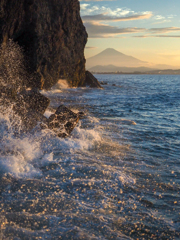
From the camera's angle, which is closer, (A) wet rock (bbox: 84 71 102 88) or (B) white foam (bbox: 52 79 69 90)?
(B) white foam (bbox: 52 79 69 90)

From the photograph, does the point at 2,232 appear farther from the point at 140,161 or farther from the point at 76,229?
the point at 140,161

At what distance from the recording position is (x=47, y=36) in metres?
29.1

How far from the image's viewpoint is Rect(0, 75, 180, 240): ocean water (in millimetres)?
4660

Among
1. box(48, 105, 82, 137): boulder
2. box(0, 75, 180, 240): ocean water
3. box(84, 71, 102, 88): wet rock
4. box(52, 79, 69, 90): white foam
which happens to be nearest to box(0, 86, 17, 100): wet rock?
box(0, 75, 180, 240): ocean water

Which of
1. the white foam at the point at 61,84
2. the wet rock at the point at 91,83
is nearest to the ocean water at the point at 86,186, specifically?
the white foam at the point at 61,84

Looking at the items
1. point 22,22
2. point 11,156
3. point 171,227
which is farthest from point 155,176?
point 22,22

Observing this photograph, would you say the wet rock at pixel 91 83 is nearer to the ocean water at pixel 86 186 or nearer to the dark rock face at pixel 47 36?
the dark rock face at pixel 47 36

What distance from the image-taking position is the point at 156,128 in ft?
46.1

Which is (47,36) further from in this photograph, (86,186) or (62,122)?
(86,186)

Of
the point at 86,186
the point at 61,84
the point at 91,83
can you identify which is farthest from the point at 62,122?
the point at 91,83

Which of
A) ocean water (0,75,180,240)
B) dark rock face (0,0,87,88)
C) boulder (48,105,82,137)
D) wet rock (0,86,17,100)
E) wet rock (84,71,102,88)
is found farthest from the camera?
wet rock (84,71,102,88)

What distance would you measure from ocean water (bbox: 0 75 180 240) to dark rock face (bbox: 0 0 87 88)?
1475cm

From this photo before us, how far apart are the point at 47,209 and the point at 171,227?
2.59 metres

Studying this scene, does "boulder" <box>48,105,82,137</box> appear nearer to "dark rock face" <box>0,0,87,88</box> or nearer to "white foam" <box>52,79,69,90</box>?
"dark rock face" <box>0,0,87,88</box>
